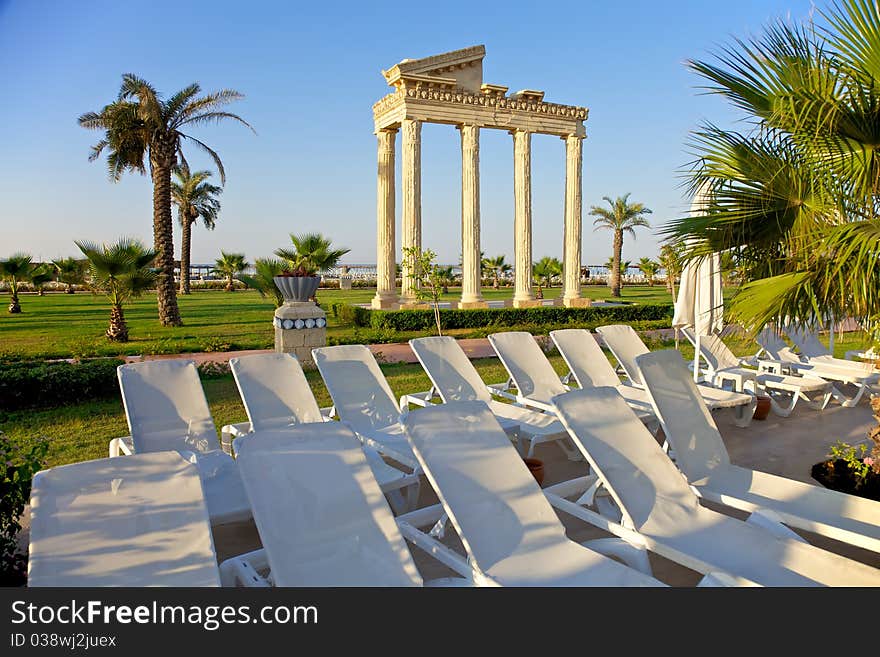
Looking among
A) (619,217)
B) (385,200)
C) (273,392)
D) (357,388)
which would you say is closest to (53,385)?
(273,392)

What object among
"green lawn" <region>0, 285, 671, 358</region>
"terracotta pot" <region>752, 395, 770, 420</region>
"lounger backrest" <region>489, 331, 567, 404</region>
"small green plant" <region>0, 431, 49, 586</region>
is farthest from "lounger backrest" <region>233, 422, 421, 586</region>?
"green lawn" <region>0, 285, 671, 358</region>

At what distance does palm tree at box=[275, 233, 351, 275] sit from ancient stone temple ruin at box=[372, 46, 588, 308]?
3274 mm

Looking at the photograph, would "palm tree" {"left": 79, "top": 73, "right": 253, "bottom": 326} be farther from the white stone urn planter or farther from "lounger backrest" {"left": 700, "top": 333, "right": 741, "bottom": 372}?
"lounger backrest" {"left": 700, "top": 333, "right": 741, "bottom": 372}

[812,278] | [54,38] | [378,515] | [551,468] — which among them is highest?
[54,38]

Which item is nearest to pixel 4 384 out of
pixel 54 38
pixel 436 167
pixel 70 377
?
pixel 70 377

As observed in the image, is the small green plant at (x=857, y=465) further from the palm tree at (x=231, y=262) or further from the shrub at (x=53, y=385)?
the palm tree at (x=231, y=262)

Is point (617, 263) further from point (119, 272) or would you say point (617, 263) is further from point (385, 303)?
point (119, 272)

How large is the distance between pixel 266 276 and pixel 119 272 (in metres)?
3.23

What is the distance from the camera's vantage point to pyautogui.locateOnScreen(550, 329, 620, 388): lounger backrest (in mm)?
6676

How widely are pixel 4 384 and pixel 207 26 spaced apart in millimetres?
5075

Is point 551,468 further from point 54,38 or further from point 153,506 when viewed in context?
point 54,38

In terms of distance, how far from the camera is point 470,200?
21.4m

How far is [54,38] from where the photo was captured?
410cm

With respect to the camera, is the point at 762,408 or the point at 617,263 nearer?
the point at 762,408
